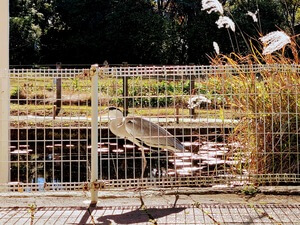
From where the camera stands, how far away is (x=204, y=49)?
27.8m

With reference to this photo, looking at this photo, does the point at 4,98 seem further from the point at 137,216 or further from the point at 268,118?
the point at 268,118

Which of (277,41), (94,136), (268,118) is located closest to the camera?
(94,136)

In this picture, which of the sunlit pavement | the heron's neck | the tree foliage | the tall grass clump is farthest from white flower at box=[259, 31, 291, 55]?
the tree foliage

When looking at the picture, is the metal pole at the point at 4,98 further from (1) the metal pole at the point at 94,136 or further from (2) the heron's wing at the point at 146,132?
(2) the heron's wing at the point at 146,132

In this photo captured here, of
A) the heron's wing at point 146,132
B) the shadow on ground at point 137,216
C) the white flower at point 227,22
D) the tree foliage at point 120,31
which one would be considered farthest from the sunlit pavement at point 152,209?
the tree foliage at point 120,31

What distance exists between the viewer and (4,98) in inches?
197

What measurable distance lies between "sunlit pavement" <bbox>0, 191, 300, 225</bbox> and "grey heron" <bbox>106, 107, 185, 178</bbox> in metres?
0.61

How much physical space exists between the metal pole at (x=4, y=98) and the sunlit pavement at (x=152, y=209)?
2.75 ft

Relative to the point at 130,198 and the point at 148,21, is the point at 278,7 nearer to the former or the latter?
the point at 148,21

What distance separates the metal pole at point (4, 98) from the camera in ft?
16.4

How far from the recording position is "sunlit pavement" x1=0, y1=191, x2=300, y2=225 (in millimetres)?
3701

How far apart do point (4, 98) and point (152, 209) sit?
6.23ft

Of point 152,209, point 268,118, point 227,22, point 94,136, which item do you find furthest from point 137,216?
point 227,22

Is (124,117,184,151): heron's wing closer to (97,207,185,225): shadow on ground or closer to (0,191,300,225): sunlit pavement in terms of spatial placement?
(0,191,300,225): sunlit pavement
